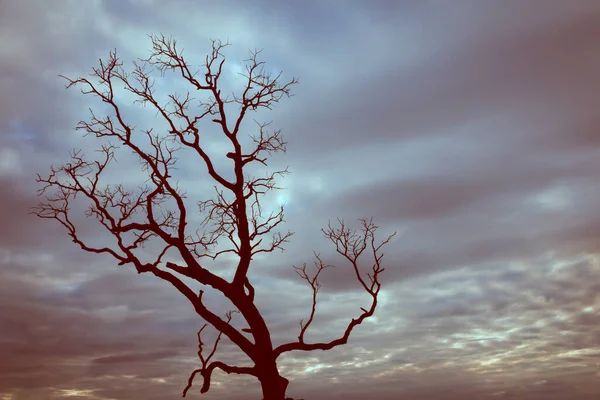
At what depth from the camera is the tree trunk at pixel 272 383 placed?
19125 mm

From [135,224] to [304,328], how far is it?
630cm

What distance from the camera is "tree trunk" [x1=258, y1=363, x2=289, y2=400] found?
62.7 ft

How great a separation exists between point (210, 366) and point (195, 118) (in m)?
7.88

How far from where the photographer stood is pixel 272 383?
1922 centimetres

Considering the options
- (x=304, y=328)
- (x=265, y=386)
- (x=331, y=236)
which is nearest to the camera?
(x=265, y=386)

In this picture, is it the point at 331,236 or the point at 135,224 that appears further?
the point at 331,236

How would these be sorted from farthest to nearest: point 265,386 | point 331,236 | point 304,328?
point 331,236 < point 304,328 < point 265,386

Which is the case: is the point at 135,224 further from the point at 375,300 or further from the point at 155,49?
the point at 375,300

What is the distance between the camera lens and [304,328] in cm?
2061

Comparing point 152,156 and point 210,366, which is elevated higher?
point 152,156

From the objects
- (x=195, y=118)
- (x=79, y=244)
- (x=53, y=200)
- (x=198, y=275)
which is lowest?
(x=198, y=275)

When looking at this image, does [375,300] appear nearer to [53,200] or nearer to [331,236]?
[331,236]

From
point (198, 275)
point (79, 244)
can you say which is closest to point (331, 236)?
point (198, 275)

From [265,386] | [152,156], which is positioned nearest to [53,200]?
[152,156]
